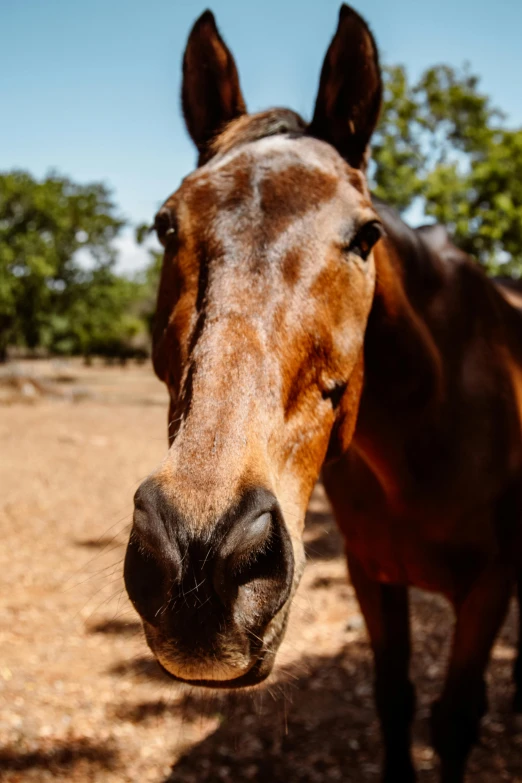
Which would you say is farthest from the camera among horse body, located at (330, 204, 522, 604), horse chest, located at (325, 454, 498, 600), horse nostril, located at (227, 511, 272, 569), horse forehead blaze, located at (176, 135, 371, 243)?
horse chest, located at (325, 454, 498, 600)

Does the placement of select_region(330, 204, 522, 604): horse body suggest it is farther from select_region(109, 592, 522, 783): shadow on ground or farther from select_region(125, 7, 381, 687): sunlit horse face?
select_region(109, 592, 522, 783): shadow on ground

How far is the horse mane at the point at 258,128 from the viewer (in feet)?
6.68

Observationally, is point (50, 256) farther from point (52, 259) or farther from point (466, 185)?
point (466, 185)

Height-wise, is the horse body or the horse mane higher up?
the horse mane

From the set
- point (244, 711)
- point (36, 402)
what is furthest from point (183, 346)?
point (36, 402)

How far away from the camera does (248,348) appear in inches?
60.3

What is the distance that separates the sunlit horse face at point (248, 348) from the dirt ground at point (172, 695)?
339mm

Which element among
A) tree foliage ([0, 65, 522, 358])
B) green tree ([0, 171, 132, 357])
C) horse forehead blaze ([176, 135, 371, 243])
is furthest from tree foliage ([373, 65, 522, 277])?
green tree ([0, 171, 132, 357])

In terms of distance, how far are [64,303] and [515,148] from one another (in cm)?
2597

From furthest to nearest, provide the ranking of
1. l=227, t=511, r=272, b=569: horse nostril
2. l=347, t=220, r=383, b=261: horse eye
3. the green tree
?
the green tree < l=347, t=220, r=383, b=261: horse eye < l=227, t=511, r=272, b=569: horse nostril

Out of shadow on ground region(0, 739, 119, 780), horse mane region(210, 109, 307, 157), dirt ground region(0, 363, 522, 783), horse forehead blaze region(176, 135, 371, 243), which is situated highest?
horse mane region(210, 109, 307, 157)

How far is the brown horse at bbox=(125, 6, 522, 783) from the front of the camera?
1.31 metres

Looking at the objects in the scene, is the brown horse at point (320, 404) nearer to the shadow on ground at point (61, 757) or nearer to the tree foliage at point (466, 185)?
the shadow on ground at point (61, 757)

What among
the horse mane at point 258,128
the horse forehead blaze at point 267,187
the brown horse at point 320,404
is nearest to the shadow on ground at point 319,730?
the brown horse at point 320,404
